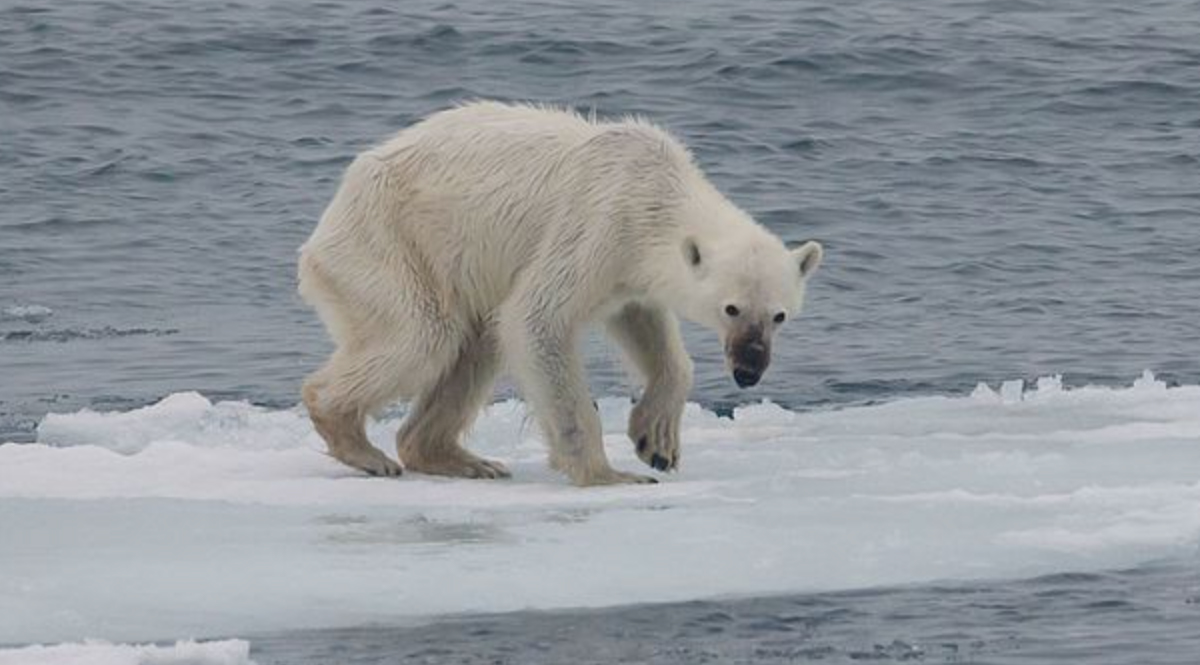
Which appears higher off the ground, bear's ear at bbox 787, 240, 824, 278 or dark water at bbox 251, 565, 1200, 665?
bear's ear at bbox 787, 240, 824, 278

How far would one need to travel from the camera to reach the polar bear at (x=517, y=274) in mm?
10305

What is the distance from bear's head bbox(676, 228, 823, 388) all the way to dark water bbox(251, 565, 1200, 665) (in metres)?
1.15

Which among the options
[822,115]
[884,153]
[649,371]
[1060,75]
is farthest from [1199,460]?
[1060,75]

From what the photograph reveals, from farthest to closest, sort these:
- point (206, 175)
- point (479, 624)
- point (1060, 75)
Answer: point (1060, 75)
point (206, 175)
point (479, 624)

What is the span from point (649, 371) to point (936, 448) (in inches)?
49.7

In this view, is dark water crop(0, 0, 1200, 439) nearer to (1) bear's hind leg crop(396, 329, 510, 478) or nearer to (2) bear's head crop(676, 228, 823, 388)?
(1) bear's hind leg crop(396, 329, 510, 478)

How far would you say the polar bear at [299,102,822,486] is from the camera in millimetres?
10305

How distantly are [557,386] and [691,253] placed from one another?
2.52 ft

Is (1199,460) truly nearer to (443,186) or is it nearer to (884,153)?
(443,186)

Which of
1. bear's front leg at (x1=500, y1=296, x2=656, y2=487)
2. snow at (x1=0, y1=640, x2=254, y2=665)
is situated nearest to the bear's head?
bear's front leg at (x1=500, y1=296, x2=656, y2=487)

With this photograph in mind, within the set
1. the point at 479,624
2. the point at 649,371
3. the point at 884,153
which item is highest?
the point at 884,153

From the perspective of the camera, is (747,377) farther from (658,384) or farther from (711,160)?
(711,160)

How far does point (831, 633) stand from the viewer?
8.68 metres

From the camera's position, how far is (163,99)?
23.0 metres
